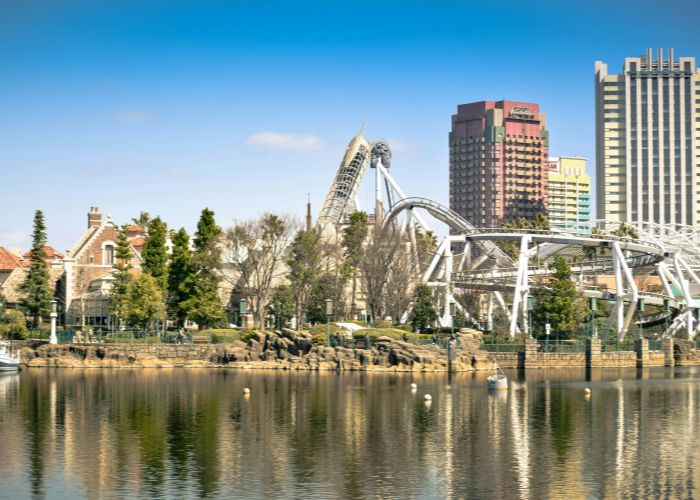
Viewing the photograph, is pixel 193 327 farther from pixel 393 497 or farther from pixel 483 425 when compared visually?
pixel 393 497

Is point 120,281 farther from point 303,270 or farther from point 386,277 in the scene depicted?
point 386,277

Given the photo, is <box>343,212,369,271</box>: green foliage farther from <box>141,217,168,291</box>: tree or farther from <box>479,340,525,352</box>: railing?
<box>479,340,525,352</box>: railing

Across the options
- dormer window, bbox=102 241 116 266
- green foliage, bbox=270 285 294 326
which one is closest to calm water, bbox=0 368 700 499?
green foliage, bbox=270 285 294 326

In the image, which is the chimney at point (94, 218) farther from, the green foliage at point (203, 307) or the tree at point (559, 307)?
the tree at point (559, 307)

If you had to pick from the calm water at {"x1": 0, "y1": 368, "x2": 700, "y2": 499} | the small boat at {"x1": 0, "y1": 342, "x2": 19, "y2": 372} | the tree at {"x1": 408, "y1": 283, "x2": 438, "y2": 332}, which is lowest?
the calm water at {"x1": 0, "y1": 368, "x2": 700, "y2": 499}

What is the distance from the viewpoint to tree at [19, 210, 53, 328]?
106 metres

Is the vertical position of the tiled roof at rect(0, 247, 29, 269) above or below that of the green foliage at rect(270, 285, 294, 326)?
above

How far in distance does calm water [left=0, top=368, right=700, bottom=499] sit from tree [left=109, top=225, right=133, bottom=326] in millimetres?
19410

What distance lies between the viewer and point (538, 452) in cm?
5144

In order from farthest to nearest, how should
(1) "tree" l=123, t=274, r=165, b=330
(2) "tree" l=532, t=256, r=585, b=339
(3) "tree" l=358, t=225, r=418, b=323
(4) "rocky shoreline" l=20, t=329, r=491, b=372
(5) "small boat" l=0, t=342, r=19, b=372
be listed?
(3) "tree" l=358, t=225, r=418, b=323 < (2) "tree" l=532, t=256, r=585, b=339 < (1) "tree" l=123, t=274, r=165, b=330 < (4) "rocky shoreline" l=20, t=329, r=491, b=372 < (5) "small boat" l=0, t=342, r=19, b=372

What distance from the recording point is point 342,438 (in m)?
55.3

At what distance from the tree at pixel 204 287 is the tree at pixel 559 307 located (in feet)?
94.4

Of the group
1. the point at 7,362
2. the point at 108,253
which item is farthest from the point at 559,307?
the point at 7,362

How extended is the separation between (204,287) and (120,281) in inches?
316
